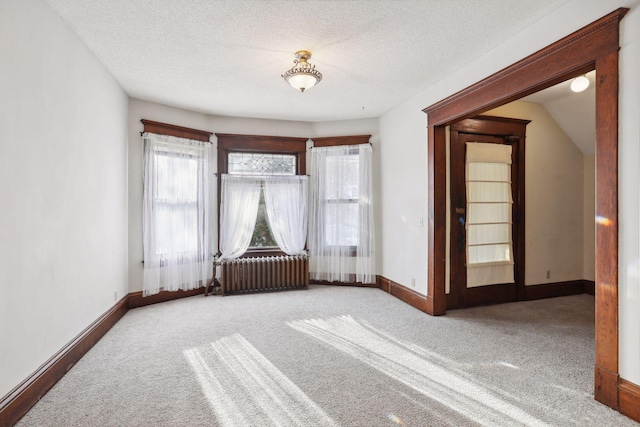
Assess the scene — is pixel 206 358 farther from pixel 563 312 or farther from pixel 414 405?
pixel 563 312

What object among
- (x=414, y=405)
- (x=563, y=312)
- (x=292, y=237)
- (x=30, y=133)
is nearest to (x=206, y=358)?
(x=414, y=405)

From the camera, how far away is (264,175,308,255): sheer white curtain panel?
17.5 feet

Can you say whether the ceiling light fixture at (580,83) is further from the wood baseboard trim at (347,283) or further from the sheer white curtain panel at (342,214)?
the wood baseboard trim at (347,283)

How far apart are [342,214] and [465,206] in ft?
6.27

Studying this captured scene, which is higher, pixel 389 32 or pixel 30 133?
pixel 389 32

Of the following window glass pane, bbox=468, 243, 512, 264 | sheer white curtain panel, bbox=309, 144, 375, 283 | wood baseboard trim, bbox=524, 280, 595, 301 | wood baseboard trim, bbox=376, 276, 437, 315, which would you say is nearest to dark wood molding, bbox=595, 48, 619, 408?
wood baseboard trim, bbox=376, 276, 437, 315

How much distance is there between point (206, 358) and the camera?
9.37 ft

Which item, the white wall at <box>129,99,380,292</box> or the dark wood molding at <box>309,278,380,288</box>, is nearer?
the white wall at <box>129,99,380,292</box>

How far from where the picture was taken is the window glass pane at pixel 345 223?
541cm

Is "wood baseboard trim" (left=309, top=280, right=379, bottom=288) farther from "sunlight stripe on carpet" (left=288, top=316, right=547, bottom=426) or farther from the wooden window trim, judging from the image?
"sunlight stripe on carpet" (left=288, top=316, right=547, bottom=426)

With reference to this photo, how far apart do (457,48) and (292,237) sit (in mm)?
3509

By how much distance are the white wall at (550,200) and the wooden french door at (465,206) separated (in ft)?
0.49

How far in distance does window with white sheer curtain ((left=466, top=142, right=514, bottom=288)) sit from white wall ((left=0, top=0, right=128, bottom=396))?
4398 mm

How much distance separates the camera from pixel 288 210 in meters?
5.38
